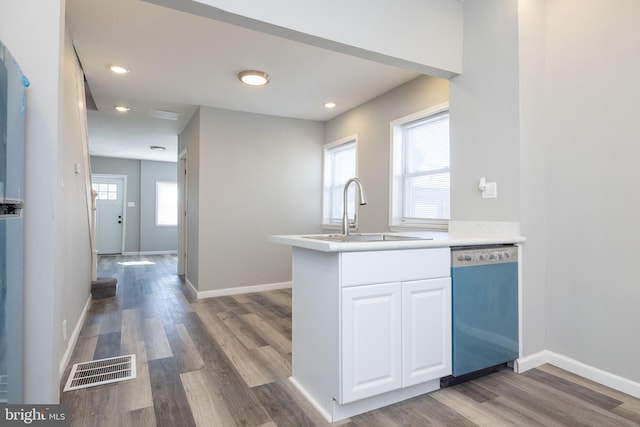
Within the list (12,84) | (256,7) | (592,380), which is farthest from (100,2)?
(592,380)

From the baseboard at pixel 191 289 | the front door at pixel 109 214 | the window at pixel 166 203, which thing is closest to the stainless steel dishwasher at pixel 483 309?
the baseboard at pixel 191 289

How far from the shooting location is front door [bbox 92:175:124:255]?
341 inches

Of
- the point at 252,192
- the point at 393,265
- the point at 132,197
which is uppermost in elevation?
the point at 132,197

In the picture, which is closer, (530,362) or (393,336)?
(393,336)

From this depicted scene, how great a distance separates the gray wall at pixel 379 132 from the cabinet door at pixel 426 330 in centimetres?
202

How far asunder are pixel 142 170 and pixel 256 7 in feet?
27.5

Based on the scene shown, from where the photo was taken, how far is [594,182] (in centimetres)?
212

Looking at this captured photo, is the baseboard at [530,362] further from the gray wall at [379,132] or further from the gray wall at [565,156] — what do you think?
the gray wall at [379,132]

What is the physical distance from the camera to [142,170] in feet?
29.4

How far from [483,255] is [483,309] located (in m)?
0.33

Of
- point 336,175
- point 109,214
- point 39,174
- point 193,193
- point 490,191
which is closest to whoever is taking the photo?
point 39,174

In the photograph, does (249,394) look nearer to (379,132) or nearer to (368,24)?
(368,24)

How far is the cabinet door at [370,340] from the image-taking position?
5.41ft

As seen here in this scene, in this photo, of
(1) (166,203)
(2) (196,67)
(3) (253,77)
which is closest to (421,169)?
(3) (253,77)
